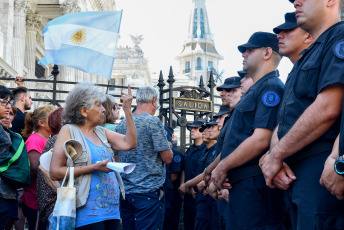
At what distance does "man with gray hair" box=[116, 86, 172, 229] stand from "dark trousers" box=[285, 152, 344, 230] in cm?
278

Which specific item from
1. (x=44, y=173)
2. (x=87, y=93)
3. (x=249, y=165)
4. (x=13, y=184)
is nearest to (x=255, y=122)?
(x=249, y=165)

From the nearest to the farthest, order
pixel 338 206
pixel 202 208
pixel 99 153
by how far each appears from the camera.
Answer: pixel 338 206 < pixel 99 153 < pixel 202 208

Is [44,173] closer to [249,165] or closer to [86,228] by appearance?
[86,228]

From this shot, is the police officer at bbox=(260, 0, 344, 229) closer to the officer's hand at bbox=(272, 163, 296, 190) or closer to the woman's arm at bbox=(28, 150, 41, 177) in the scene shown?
the officer's hand at bbox=(272, 163, 296, 190)

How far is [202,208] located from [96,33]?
12.2ft

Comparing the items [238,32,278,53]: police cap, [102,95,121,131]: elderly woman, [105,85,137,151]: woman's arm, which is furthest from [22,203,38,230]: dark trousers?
[238,32,278,53]: police cap

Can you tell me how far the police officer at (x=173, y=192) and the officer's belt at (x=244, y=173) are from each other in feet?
16.9

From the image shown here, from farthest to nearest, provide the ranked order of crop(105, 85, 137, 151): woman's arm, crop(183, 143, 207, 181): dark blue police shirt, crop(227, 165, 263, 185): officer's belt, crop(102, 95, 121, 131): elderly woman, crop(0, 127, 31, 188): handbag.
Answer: crop(183, 143, 207, 181): dark blue police shirt, crop(102, 95, 121, 131): elderly woman, crop(0, 127, 31, 188): handbag, crop(105, 85, 137, 151): woman's arm, crop(227, 165, 263, 185): officer's belt

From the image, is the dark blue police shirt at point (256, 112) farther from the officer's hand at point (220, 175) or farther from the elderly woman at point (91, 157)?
the elderly woman at point (91, 157)

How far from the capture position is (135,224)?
5.90 metres

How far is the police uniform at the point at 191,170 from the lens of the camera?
9.35 m

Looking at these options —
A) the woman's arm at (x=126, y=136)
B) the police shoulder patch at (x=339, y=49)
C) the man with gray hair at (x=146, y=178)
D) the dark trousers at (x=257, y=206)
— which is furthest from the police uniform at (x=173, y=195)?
the police shoulder patch at (x=339, y=49)

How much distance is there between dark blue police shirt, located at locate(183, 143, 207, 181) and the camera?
9.32 m

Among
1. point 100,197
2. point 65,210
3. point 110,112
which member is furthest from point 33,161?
point 65,210
